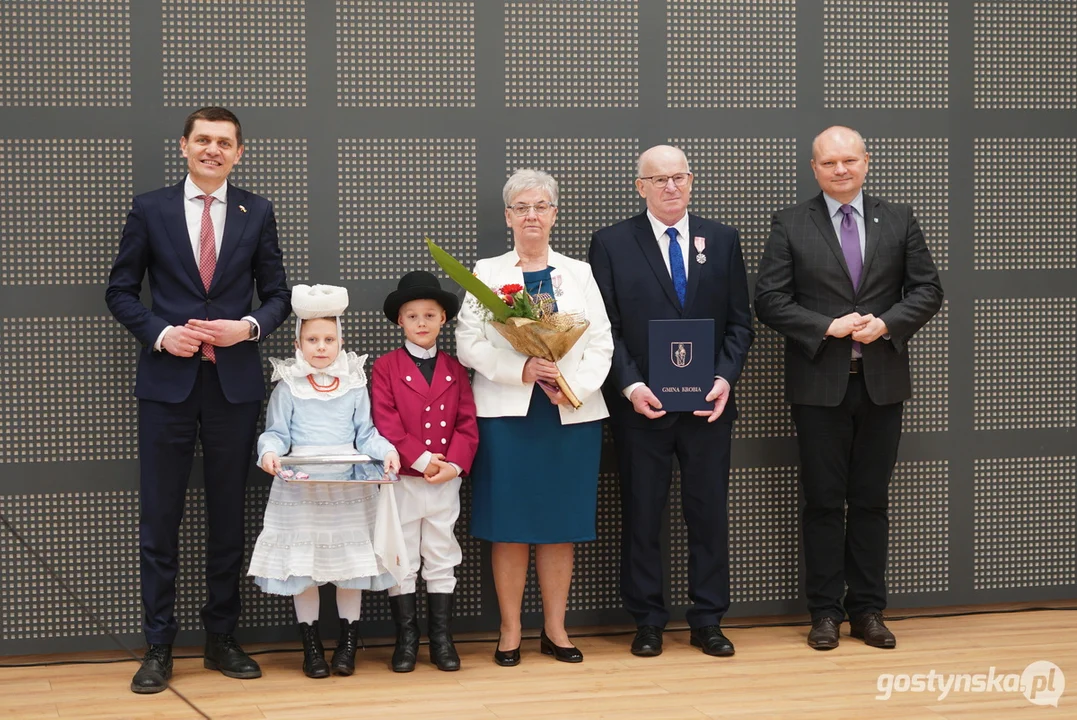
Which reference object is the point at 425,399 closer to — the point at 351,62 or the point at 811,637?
the point at 351,62

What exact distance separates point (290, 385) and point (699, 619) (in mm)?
1871

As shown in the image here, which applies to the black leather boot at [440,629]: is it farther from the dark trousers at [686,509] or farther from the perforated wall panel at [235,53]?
the perforated wall panel at [235,53]

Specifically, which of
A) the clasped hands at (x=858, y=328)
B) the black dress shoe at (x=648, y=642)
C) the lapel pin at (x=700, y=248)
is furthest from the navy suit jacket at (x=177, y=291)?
the clasped hands at (x=858, y=328)

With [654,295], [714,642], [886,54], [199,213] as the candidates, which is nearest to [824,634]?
[714,642]

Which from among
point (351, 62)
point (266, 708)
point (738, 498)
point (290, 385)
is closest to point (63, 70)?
point (351, 62)

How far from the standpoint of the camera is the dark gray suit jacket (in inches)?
179

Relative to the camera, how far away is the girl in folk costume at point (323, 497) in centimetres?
412

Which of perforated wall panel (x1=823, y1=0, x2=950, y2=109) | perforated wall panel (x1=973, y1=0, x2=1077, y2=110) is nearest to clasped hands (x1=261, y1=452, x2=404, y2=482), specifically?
perforated wall panel (x1=823, y1=0, x2=950, y2=109)

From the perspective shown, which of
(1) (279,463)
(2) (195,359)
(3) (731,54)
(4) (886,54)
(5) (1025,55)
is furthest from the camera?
(5) (1025,55)

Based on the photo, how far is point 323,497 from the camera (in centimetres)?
416

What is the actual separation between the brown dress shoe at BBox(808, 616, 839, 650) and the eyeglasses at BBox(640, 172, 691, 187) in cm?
186

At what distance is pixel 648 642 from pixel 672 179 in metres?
1.85

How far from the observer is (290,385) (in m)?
4.24

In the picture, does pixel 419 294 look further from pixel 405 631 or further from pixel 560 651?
pixel 560 651
